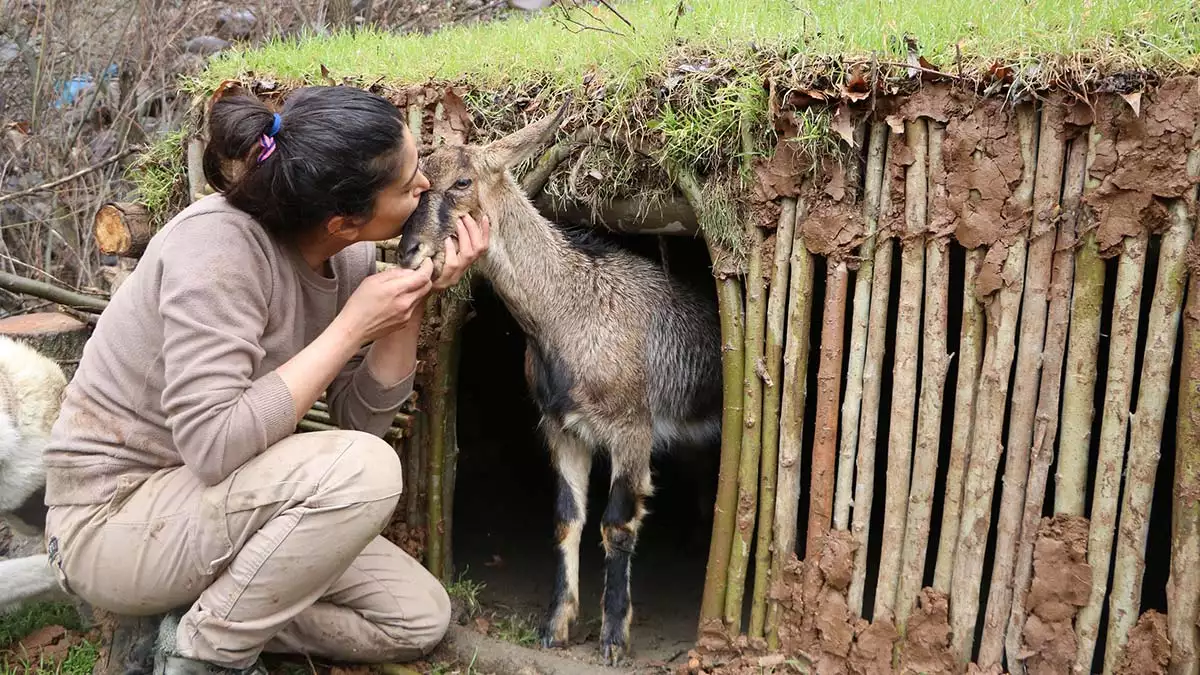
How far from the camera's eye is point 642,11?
5.11 metres

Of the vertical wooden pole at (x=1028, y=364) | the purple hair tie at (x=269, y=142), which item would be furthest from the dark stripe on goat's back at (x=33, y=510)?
the vertical wooden pole at (x=1028, y=364)

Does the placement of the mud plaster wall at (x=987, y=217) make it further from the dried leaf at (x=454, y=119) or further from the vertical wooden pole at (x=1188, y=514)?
the dried leaf at (x=454, y=119)

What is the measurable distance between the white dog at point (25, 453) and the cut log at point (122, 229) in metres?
0.69

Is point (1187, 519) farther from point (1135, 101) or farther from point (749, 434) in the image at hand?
point (749, 434)

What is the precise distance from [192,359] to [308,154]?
67 centimetres

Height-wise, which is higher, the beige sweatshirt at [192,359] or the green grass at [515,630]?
the beige sweatshirt at [192,359]

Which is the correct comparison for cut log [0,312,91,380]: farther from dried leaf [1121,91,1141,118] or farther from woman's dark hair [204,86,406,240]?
dried leaf [1121,91,1141,118]

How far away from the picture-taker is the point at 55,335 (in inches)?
197

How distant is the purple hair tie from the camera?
2893mm

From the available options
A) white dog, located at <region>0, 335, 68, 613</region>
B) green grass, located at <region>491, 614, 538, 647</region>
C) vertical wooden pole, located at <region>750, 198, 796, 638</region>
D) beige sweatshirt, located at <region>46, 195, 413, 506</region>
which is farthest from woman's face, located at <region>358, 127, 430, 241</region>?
white dog, located at <region>0, 335, 68, 613</region>

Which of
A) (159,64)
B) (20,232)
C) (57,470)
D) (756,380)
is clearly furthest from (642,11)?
(20,232)

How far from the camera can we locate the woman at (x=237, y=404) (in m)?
2.84

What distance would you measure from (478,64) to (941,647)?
3.11m

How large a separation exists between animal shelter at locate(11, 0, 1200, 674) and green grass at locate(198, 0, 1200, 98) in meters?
0.03
